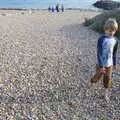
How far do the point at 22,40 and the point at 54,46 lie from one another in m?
2.76

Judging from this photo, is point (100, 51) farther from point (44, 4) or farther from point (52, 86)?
point (44, 4)

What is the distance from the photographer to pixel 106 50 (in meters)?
7.27

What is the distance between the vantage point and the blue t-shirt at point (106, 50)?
7.20m

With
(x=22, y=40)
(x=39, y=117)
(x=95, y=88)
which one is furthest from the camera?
(x=22, y=40)

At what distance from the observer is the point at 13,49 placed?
14.5 metres

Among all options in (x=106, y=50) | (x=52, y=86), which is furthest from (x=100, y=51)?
(x=52, y=86)

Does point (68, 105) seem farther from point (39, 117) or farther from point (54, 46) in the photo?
point (54, 46)

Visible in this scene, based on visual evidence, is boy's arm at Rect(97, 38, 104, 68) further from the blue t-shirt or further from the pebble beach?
the pebble beach

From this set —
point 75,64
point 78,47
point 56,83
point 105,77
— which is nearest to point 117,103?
point 105,77

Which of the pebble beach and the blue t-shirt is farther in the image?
the blue t-shirt

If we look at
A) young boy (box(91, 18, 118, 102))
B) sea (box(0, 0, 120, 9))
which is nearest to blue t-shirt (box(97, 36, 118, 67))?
young boy (box(91, 18, 118, 102))

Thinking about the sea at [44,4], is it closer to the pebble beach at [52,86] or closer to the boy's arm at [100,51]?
the pebble beach at [52,86]

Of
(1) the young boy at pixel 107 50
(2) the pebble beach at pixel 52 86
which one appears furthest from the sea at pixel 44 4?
(1) the young boy at pixel 107 50

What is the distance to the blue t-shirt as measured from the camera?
23.6 ft
